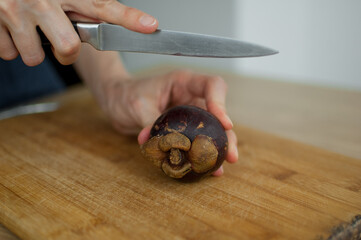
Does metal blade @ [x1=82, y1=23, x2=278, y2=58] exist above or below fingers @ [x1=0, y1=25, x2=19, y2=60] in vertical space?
above

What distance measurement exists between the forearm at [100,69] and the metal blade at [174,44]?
0.75m

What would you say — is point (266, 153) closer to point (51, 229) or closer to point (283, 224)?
point (283, 224)

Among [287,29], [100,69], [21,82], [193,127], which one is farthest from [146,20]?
[287,29]

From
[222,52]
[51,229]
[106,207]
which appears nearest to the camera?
[51,229]

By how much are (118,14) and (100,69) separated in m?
0.92

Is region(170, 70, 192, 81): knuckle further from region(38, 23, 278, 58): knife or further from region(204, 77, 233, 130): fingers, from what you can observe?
region(38, 23, 278, 58): knife

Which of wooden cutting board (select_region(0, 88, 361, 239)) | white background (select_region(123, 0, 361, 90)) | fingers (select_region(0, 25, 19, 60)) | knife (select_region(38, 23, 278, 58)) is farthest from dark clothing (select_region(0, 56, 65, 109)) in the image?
white background (select_region(123, 0, 361, 90))

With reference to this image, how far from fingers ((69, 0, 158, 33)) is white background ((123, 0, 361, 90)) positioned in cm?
429

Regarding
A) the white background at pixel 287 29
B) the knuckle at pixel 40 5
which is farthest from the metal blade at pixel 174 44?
the white background at pixel 287 29

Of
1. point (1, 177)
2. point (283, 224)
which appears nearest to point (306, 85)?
point (283, 224)

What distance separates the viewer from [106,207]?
4.52 feet

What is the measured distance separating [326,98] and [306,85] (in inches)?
12.9

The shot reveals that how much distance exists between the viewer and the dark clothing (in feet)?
9.13

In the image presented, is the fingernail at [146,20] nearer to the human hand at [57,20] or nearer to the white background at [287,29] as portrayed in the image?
the human hand at [57,20]
